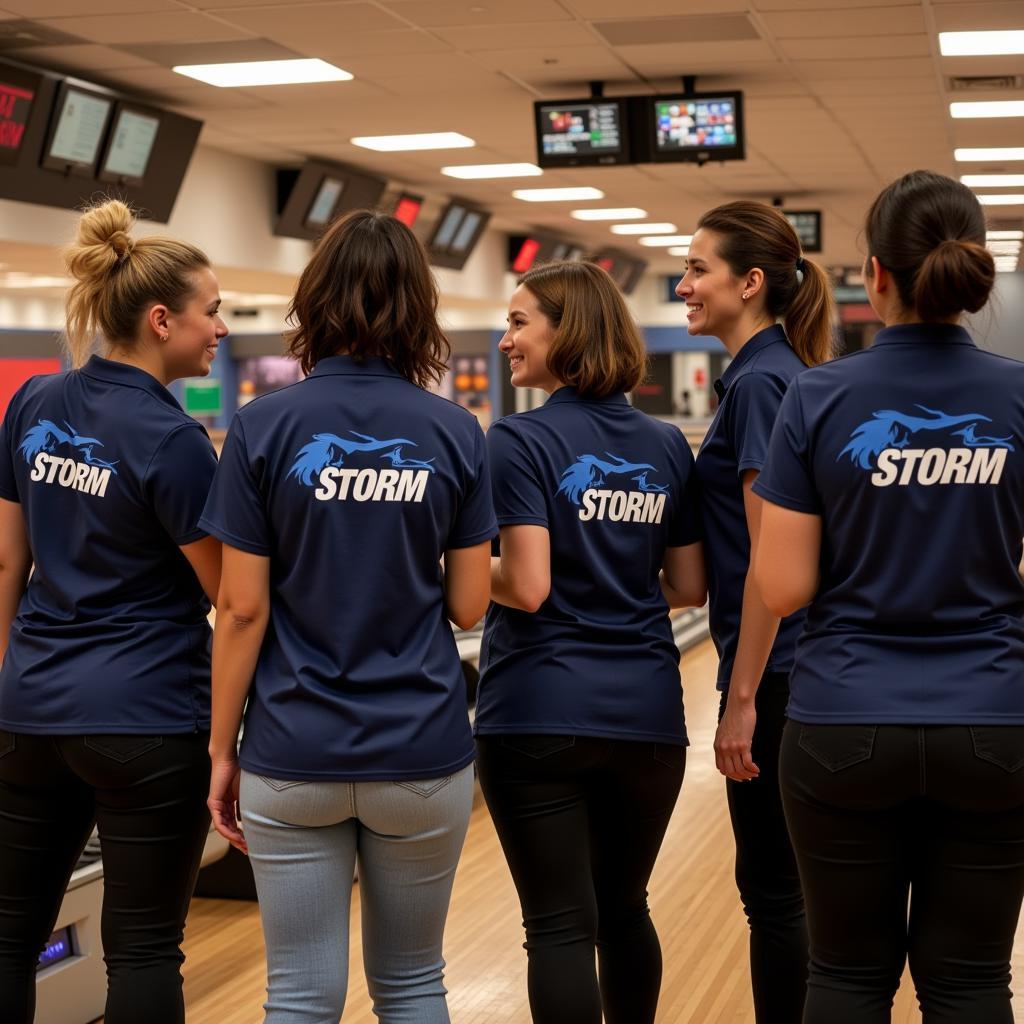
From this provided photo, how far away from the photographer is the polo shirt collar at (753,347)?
242cm

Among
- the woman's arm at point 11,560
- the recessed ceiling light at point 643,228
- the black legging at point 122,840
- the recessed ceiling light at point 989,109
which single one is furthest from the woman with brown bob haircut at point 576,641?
the recessed ceiling light at point 643,228

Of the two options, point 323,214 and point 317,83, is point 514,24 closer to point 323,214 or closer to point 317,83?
point 317,83

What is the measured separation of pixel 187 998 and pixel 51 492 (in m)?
1.64

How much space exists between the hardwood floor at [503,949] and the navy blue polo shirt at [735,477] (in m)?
1.17

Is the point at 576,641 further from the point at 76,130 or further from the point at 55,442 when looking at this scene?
the point at 76,130

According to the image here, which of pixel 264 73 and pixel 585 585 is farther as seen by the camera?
pixel 264 73

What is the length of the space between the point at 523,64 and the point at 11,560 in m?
5.54

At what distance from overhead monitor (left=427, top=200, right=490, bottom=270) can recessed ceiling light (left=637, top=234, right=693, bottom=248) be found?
3.06m

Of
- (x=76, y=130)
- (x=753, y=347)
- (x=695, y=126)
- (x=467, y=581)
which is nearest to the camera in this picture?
(x=467, y=581)

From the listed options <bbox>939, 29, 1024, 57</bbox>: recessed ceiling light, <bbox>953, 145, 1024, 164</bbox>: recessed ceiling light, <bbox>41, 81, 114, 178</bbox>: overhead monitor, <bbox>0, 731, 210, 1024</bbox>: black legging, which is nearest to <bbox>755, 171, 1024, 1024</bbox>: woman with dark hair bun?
<bbox>0, 731, 210, 1024</bbox>: black legging

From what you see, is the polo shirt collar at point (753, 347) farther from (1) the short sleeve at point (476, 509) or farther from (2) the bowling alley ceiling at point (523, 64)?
(2) the bowling alley ceiling at point (523, 64)

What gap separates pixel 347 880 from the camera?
6.41ft

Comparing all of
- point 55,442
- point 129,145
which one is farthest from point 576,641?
point 129,145

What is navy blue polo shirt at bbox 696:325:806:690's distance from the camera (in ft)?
7.63
